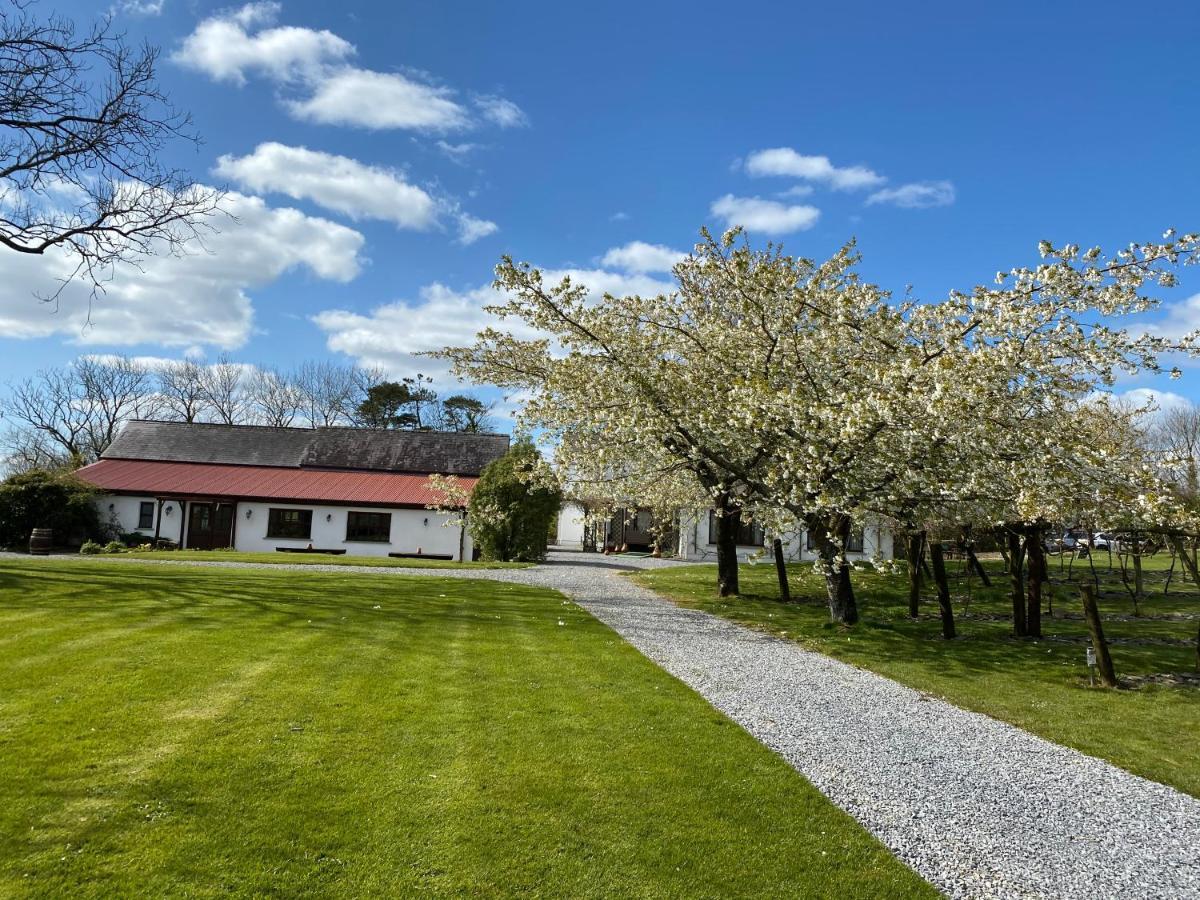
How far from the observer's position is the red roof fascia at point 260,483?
98.4 feet

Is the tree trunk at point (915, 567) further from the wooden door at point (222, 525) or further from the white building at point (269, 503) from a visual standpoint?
the wooden door at point (222, 525)

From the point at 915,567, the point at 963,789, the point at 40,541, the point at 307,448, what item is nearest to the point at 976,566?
the point at 915,567

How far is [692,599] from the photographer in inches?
655

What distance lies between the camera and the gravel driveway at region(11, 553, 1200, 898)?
4.27 meters

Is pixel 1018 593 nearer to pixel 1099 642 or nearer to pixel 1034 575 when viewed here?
pixel 1034 575

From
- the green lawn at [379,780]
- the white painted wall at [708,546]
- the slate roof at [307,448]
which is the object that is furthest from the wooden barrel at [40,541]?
the white painted wall at [708,546]

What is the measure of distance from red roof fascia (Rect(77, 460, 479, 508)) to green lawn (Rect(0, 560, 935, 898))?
21556mm

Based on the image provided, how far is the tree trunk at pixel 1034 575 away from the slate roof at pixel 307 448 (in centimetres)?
2622

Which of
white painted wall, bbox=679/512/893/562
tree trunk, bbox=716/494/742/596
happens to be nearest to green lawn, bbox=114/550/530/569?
tree trunk, bbox=716/494/742/596

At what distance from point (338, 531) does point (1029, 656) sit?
25897 mm

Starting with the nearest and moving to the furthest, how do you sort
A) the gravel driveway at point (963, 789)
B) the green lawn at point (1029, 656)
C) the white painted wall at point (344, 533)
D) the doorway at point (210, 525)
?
1. the gravel driveway at point (963, 789)
2. the green lawn at point (1029, 656)
3. the white painted wall at point (344, 533)
4. the doorway at point (210, 525)

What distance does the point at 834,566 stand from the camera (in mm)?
11828

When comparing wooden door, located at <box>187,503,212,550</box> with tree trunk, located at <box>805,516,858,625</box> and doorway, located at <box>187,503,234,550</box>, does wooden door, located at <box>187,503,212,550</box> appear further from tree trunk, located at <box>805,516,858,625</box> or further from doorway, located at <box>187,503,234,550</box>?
tree trunk, located at <box>805,516,858,625</box>

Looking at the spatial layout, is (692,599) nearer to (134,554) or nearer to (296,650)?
(296,650)
